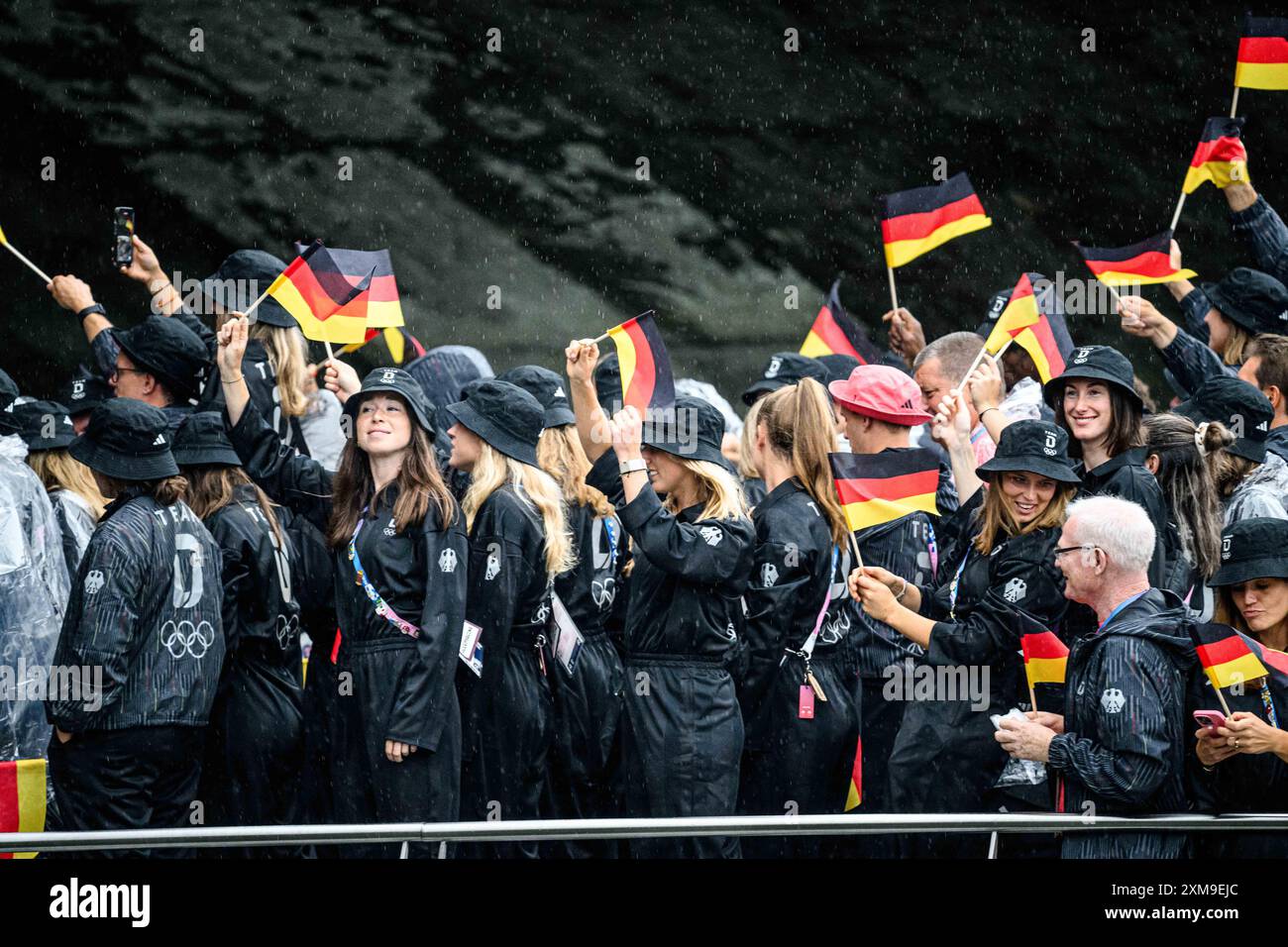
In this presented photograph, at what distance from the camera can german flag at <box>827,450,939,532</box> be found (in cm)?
614

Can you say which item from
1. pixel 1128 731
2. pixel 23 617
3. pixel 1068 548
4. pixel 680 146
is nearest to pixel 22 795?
pixel 23 617

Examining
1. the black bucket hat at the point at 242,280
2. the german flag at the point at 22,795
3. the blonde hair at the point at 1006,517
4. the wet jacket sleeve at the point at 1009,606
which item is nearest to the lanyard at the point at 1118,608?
the wet jacket sleeve at the point at 1009,606

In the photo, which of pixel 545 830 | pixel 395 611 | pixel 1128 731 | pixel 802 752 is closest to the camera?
pixel 545 830

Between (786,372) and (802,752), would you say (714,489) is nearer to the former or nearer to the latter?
(802,752)

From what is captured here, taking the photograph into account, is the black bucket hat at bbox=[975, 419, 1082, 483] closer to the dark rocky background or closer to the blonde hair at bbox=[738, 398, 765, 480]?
the blonde hair at bbox=[738, 398, 765, 480]

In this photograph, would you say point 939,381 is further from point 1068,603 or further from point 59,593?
point 59,593

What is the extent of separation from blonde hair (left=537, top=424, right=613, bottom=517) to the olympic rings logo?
1.49m

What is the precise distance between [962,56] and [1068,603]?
25.3ft

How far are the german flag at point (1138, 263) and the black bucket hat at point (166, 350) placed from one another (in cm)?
389

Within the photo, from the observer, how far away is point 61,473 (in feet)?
23.9

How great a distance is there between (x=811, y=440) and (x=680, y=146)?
6404mm

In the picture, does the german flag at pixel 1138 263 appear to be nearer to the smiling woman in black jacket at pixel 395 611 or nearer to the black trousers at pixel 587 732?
the black trousers at pixel 587 732

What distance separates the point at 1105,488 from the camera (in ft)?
20.1
